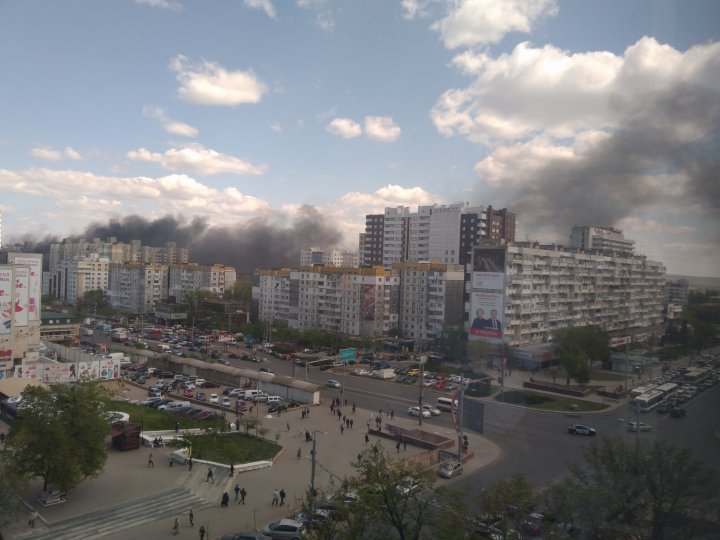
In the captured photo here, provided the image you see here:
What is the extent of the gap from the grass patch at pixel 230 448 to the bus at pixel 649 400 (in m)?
5.38

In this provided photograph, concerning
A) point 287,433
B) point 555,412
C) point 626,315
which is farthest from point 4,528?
point 626,315

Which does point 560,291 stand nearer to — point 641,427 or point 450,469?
point 450,469

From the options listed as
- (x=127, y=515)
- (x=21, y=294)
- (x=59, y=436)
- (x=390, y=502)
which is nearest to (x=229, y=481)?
(x=127, y=515)

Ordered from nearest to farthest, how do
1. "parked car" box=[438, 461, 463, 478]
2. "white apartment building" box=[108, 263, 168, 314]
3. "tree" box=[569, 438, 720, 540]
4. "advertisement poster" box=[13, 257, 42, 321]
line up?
1. "tree" box=[569, 438, 720, 540]
2. "parked car" box=[438, 461, 463, 478]
3. "advertisement poster" box=[13, 257, 42, 321]
4. "white apartment building" box=[108, 263, 168, 314]

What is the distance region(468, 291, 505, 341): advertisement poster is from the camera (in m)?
17.0

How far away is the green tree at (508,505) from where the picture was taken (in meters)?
4.23

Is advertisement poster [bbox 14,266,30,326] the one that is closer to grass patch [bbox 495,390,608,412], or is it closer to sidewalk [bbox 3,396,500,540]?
sidewalk [bbox 3,396,500,540]

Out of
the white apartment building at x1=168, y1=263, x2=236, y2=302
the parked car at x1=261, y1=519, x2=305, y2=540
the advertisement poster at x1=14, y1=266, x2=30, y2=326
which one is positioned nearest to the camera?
the parked car at x1=261, y1=519, x2=305, y2=540

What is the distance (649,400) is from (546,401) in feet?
17.2

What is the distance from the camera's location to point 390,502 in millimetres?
4312

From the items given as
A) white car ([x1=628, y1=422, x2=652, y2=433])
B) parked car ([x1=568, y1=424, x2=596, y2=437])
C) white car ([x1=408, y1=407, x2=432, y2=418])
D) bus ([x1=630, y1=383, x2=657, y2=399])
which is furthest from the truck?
white car ([x1=628, y1=422, x2=652, y2=433])

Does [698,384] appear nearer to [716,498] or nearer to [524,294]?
[716,498]

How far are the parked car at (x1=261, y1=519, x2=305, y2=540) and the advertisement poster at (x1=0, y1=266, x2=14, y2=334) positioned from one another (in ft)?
35.0

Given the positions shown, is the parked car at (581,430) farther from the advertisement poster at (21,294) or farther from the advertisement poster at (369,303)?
the advertisement poster at (369,303)
